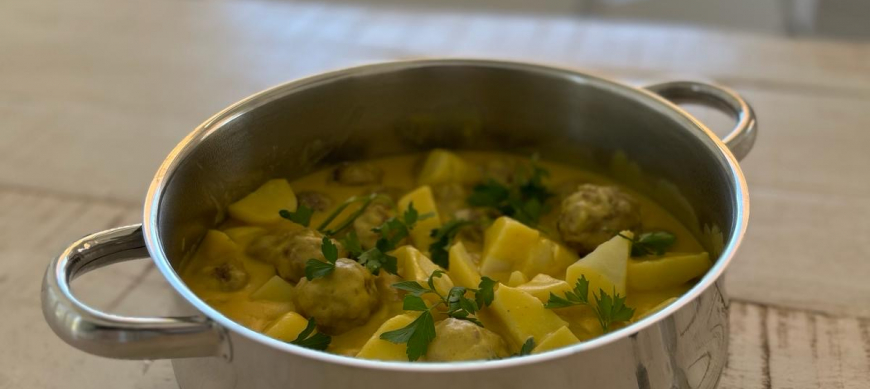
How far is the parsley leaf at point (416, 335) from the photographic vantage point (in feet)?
3.86

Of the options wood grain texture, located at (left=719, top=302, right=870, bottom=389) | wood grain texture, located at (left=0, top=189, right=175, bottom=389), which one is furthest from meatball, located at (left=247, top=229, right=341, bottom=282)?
wood grain texture, located at (left=719, top=302, right=870, bottom=389)

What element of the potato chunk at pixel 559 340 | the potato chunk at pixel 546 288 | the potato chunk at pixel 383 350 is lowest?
the potato chunk at pixel 546 288

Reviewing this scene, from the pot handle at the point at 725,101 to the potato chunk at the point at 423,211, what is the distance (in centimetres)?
45

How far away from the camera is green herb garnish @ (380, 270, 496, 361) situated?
118 cm

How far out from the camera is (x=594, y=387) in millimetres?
1021

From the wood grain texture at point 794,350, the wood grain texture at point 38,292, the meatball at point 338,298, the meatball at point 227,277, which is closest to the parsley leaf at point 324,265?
the meatball at point 338,298

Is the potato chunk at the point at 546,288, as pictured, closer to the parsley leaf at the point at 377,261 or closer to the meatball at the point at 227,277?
the parsley leaf at the point at 377,261

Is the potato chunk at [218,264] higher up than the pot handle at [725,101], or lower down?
lower down

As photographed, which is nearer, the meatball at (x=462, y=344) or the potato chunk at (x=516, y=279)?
the meatball at (x=462, y=344)

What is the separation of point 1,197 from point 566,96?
3.90 ft

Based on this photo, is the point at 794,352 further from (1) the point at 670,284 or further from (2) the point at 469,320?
(2) the point at 469,320

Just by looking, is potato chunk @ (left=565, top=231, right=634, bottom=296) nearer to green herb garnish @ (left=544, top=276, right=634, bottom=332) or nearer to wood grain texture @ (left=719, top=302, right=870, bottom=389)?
green herb garnish @ (left=544, top=276, right=634, bottom=332)

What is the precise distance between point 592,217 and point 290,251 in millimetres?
494

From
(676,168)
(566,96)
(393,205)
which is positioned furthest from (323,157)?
(676,168)
